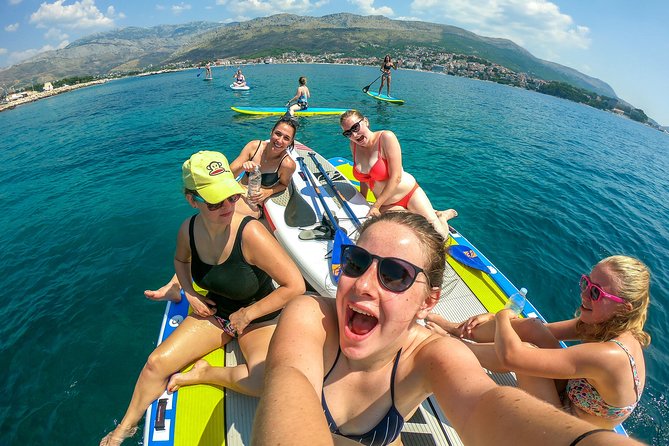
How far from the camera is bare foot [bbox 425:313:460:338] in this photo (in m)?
3.86

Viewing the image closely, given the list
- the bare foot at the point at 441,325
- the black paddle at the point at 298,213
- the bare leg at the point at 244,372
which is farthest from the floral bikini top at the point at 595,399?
the black paddle at the point at 298,213

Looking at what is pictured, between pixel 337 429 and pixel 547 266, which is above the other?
pixel 337 429

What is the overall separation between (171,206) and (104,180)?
16.7 feet

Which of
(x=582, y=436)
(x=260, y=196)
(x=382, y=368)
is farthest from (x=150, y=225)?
(x=582, y=436)

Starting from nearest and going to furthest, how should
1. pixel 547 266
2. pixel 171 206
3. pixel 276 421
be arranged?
pixel 276 421 < pixel 547 266 < pixel 171 206

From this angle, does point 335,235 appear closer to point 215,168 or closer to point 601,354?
point 215,168

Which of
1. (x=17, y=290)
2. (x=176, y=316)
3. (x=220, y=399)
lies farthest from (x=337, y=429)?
(x=17, y=290)

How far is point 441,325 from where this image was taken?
13.1ft

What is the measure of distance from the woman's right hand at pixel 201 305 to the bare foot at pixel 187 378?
581 mm

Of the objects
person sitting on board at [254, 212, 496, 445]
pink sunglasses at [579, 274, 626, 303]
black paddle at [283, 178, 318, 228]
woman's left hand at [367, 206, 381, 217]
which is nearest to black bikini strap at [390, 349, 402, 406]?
person sitting on board at [254, 212, 496, 445]

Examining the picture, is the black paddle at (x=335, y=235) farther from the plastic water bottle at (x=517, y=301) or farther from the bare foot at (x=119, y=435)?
the bare foot at (x=119, y=435)

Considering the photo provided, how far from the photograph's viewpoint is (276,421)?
1.18 metres

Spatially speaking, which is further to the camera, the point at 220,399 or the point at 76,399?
the point at 76,399

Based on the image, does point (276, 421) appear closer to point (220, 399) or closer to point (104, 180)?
point (220, 399)
